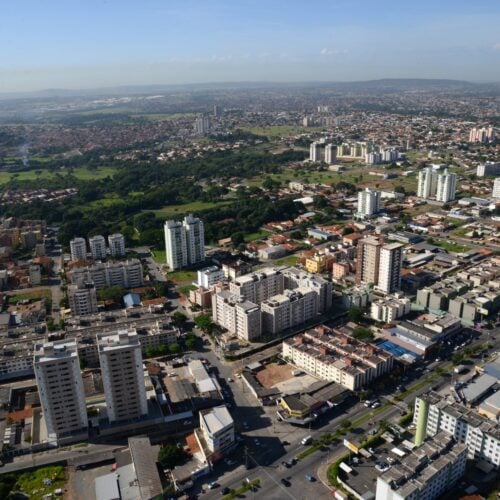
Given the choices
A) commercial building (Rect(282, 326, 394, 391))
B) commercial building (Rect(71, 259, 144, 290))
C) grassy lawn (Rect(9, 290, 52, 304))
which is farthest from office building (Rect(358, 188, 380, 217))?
grassy lawn (Rect(9, 290, 52, 304))

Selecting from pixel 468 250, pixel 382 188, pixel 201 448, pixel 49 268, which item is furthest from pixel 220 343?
pixel 382 188

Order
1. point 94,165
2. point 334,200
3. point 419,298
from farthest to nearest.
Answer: point 94,165, point 334,200, point 419,298

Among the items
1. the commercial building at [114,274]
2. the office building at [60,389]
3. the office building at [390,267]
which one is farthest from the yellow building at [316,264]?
the office building at [60,389]

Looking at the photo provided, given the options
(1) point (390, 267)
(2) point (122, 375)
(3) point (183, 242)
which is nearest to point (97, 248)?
(3) point (183, 242)

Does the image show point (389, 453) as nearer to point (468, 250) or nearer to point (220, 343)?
point (220, 343)

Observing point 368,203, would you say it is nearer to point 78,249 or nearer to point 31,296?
point 78,249

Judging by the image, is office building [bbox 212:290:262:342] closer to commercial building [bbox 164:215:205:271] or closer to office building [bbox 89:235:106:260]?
commercial building [bbox 164:215:205:271]
